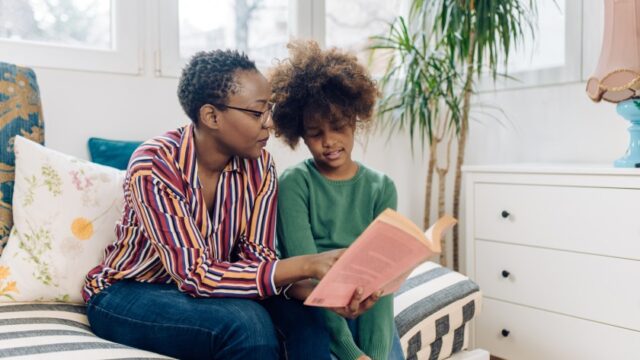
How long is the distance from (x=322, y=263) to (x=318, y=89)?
456 millimetres

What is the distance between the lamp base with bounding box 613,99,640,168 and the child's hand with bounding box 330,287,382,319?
107cm

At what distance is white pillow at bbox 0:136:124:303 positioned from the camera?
4.28ft

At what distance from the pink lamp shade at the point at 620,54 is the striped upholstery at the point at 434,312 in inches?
28.5

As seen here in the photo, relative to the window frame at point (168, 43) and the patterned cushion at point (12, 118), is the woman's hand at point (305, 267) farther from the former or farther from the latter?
the window frame at point (168, 43)

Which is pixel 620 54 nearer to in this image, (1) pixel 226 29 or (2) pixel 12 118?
(1) pixel 226 29

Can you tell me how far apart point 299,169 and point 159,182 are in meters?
0.35

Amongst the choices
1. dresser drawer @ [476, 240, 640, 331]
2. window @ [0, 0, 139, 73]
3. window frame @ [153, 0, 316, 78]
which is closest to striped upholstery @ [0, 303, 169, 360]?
window @ [0, 0, 139, 73]

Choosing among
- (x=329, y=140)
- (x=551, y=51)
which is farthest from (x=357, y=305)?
(x=551, y=51)

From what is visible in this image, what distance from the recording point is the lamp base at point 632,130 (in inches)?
68.5

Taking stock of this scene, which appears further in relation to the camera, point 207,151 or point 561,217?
point 561,217

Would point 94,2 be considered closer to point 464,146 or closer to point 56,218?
point 56,218

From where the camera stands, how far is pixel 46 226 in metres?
1.34

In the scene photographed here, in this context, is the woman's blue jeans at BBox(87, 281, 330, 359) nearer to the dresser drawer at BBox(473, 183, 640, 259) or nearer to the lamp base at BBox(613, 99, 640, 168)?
the dresser drawer at BBox(473, 183, 640, 259)

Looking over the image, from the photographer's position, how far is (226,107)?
1.21 m
